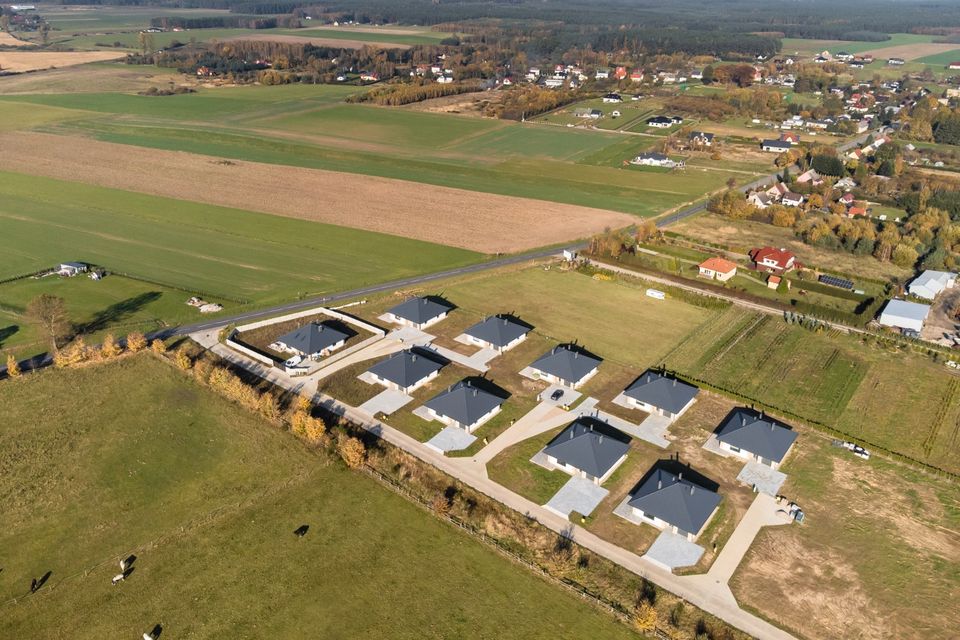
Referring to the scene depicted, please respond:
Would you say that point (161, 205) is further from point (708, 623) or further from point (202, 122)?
point (708, 623)

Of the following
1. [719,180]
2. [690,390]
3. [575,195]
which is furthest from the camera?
[719,180]

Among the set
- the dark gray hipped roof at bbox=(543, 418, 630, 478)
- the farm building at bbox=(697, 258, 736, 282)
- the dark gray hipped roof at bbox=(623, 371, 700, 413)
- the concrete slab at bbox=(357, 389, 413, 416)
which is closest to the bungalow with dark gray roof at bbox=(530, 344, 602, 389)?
the dark gray hipped roof at bbox=(623, 371, 700, 413)

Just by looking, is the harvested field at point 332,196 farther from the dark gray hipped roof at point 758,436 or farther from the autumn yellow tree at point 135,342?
the dark gray hipped roof at point 758,436

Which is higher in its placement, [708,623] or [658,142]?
[658,142]

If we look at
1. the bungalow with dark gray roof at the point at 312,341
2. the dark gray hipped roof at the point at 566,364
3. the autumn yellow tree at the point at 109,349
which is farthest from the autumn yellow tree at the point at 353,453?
the autumn yellow tree at the point at 109,349

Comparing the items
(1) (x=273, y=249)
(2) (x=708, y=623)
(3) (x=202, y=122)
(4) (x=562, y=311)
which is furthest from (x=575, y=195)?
(3) (x=202, y=122)

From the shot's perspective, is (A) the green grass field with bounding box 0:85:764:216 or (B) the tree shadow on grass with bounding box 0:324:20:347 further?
A: (A) the green grass field with bounding box 0:85:764:216

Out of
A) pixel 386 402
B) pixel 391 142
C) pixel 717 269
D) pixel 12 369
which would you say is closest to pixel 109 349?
pixel 12 369

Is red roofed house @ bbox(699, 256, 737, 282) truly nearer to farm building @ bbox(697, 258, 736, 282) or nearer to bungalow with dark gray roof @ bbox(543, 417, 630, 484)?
farm building @ bbox(697, 258, 736, 282)
